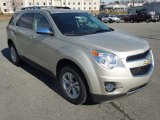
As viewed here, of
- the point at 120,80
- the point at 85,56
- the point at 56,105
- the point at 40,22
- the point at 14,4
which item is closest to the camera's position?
the point at 120,80

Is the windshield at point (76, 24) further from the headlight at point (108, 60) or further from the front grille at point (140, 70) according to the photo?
the front grille at point (140, 70)

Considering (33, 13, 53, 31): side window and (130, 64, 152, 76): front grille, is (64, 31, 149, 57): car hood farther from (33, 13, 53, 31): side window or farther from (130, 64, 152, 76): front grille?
(33, 13, 53, 31): side window

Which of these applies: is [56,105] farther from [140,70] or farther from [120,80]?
[140,70]

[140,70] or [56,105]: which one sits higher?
[140,70]

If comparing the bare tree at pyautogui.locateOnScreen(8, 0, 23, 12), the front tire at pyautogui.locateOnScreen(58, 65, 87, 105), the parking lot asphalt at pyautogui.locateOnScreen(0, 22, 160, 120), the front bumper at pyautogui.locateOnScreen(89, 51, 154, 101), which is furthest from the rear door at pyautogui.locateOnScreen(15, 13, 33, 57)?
the bare tree at pyautogui.locateOnScreen(8, 0, 23, 12)

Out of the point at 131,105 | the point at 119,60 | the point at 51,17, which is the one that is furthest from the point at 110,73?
the point at 51,17

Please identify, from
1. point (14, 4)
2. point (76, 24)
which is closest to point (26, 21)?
point (76, 24)

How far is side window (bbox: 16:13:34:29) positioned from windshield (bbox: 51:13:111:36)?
1.06 meters

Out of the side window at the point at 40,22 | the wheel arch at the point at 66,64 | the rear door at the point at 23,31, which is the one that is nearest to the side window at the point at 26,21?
the rear door at the point at 23,31

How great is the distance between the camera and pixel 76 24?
4.88 m

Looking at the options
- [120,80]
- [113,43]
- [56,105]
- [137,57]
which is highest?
[113,43]

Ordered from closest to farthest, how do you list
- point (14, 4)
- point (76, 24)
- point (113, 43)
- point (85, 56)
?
point (85, 56), point (113, 43), point (76, 24), point (14, 4)

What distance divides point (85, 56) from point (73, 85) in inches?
32.1

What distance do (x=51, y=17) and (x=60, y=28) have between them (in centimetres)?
46
